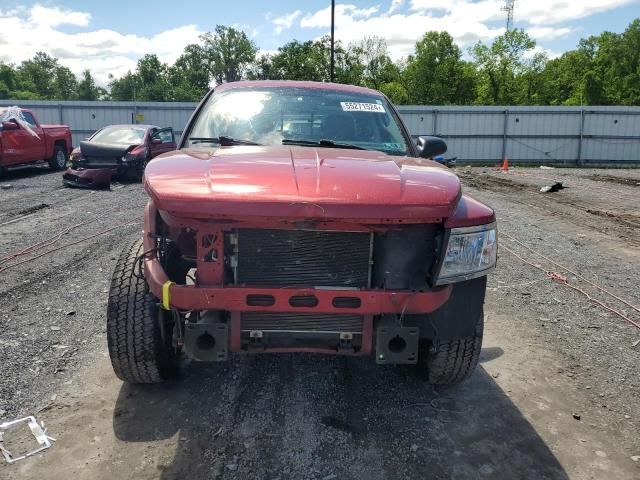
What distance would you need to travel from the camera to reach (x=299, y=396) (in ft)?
10.3

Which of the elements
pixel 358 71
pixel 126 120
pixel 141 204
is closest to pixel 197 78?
pixel 358 71

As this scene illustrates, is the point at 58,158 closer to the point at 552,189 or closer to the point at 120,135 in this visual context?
the point at 120,135

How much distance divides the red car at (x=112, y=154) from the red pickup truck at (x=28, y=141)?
186 cm

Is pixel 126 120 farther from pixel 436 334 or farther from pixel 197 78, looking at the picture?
pixel 197 78

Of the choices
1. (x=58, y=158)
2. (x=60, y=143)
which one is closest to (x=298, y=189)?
(x=58, y=158)

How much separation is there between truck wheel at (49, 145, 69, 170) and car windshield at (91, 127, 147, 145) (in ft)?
8.72

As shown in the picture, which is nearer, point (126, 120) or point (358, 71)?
point (126, 120)

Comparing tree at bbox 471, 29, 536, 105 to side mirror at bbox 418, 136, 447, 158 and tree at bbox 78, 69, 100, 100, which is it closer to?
side mirror at bbox 418, 136, 447, 158

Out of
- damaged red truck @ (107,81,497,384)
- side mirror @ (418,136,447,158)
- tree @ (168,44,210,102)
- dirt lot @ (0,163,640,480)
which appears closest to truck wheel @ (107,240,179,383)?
damaged red truck @ (107,81,497,384)

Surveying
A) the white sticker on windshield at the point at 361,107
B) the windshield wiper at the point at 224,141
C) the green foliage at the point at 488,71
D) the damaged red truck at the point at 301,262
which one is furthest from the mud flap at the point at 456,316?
the green foliage at the point at 488,71

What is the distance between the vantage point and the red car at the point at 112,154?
12053 millimetres

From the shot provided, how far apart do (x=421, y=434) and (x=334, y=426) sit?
454mm

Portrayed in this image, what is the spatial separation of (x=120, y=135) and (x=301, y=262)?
1267cm

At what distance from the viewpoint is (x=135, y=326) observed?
2834 millimetres
